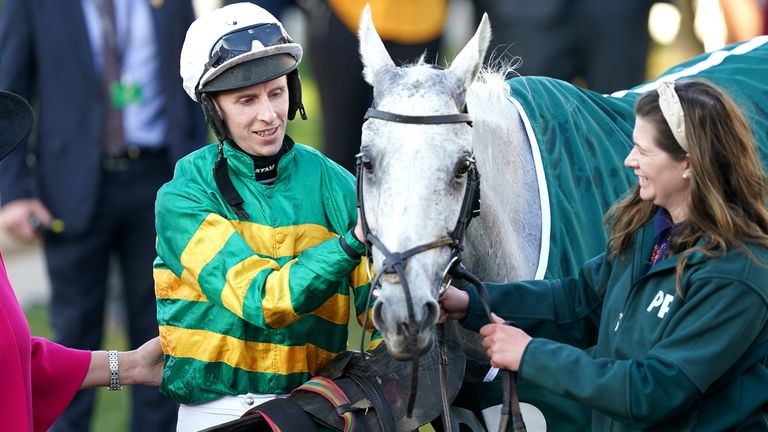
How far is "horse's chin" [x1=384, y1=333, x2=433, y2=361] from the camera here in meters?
2.80

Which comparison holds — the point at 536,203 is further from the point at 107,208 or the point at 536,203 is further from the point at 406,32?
the point at 406,32

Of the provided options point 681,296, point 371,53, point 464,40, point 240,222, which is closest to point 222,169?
point 240,222

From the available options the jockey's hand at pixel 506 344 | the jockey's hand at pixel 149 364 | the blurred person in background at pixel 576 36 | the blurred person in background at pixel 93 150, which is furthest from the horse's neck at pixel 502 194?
the blurred person in background at pixel 576 36

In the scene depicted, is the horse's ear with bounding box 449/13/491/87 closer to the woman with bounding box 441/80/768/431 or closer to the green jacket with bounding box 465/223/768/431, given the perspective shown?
the woman with bounding box 441/80/768/431

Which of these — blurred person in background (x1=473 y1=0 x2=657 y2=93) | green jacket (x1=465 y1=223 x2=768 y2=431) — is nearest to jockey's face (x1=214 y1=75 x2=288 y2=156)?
green jacket (x1=465 y1=223 x2=768 y2=431)

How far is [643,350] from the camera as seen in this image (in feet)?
9.48

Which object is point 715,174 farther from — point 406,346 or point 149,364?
point 149,364

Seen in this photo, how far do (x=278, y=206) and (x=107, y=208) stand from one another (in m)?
2.23

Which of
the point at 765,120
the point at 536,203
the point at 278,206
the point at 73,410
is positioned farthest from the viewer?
the point at 73,410

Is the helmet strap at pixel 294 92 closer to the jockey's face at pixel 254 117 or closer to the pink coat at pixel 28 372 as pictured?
the jockey's face at pixel 254 117

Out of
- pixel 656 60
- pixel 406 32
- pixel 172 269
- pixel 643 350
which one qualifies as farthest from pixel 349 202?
pixel 656 60

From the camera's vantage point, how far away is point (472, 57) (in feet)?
10.6

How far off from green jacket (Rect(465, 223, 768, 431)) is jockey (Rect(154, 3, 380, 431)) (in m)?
0.65

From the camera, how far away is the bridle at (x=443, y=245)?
9.26 ft
